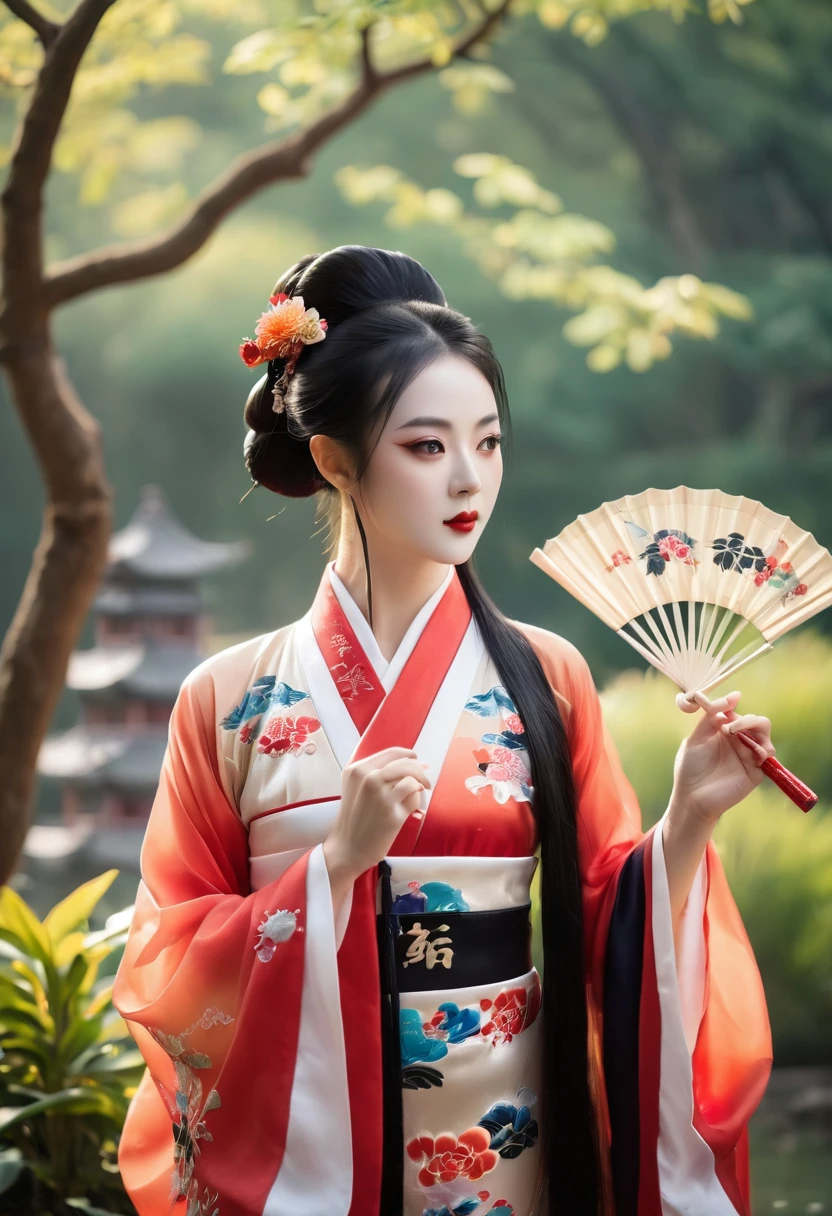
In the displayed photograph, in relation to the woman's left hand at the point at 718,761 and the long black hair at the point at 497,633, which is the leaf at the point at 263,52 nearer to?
the long black hair at the point at 497,633

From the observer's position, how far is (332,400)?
5.48ft

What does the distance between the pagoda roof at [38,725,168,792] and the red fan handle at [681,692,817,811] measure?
13.6 ft

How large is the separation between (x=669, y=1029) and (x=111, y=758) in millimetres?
4190

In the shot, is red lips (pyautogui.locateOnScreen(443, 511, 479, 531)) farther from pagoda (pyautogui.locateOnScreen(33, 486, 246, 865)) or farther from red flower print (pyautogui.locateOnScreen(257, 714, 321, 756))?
pagoda (pyautogui.locateOnScreen(33, 486, 246, 865))

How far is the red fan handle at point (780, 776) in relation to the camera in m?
1.42

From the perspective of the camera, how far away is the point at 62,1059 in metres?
2.69

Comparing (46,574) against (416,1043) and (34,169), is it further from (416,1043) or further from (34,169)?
(416,1043)

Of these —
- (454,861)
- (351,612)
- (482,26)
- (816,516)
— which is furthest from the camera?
(816,516)

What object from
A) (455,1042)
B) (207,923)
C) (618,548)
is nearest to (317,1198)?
(455,1042)

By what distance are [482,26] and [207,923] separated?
2.52m

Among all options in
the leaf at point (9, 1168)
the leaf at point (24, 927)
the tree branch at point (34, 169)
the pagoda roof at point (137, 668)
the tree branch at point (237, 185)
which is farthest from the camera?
the pagoda roof at point (137, 668)

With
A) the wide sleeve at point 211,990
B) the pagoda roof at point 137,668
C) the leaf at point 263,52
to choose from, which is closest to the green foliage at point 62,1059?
the wide sleeve at point 211,990

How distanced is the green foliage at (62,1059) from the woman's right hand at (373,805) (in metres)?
1.34

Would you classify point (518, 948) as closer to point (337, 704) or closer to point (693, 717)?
point (337, 704)
